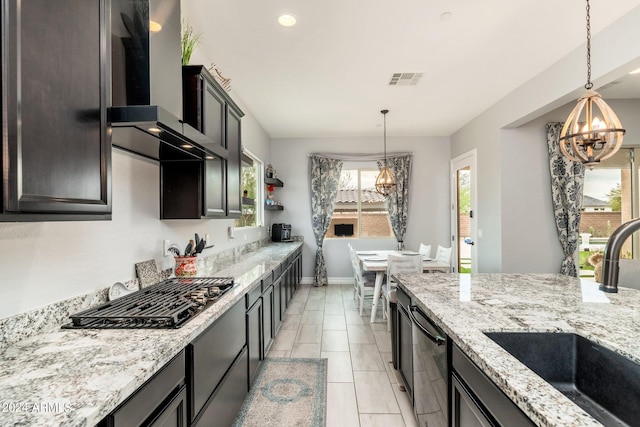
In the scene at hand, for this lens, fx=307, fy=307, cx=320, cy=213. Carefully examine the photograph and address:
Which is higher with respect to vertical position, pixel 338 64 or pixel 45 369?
pixel 338 64

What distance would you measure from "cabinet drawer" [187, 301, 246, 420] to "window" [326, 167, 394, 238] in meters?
4.23

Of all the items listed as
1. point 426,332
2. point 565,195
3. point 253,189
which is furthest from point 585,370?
point 253,189

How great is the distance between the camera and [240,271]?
2.70 metres

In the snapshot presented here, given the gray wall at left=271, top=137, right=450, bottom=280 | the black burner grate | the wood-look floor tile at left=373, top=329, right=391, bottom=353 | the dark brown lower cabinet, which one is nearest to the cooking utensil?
the black burner grate

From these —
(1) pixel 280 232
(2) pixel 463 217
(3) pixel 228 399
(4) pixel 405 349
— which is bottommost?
(3) pixel 228 399

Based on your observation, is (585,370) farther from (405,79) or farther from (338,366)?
(405,79)

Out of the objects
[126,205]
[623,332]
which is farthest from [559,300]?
[126,205]

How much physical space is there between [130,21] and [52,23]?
1.85 ft

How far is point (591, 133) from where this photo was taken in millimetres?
1773

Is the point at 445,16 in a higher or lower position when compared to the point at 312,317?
higher

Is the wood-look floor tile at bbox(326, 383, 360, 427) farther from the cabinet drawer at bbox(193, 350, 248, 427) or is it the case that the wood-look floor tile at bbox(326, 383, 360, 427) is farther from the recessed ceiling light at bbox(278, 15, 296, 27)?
the recessed ceiling light at bbox(278, 15, 296, 27)

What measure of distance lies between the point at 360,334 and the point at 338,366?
2.51 feet

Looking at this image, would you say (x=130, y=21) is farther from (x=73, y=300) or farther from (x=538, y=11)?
(x=538, y=11)

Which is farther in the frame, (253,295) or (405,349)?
(253,295)
